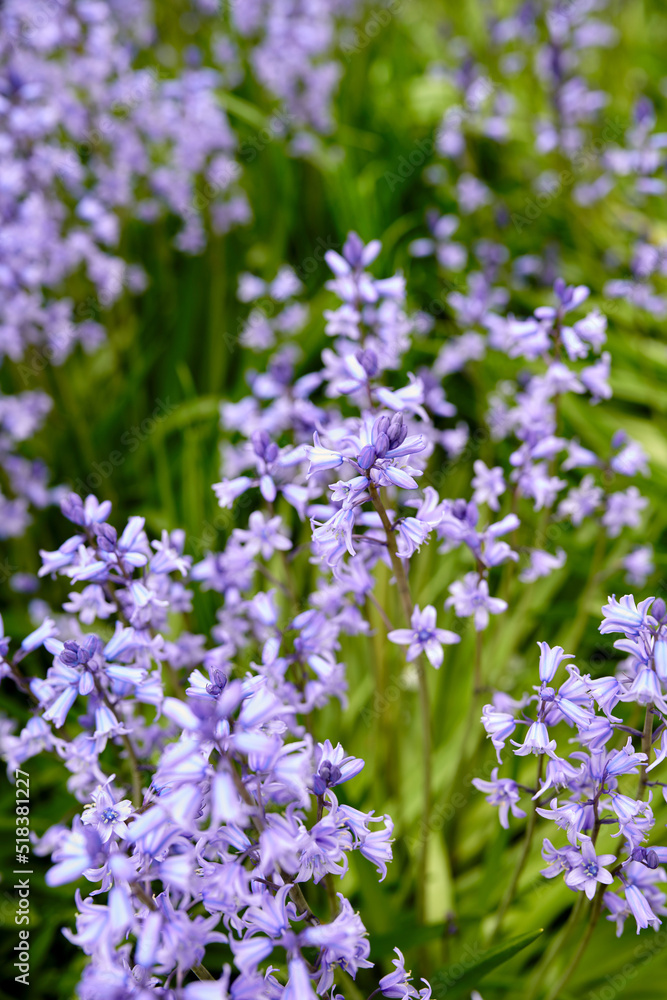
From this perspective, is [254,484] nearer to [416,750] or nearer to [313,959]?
[313,959]

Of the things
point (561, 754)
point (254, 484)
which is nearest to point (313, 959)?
point (254, 484)

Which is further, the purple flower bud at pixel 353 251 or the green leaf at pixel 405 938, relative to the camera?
the purple flower bud at pixel 353 251

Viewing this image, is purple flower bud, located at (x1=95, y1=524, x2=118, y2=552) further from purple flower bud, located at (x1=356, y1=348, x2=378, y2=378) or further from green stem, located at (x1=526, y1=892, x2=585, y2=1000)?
green stem, located at (x1=526, y1=892, x2=585, y2=1000)

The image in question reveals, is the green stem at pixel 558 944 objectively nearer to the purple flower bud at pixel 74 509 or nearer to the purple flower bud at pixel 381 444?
the purple flower bud at pixel 381 444

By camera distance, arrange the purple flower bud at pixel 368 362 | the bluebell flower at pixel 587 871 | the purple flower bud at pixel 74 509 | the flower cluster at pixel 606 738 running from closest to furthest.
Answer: the flower cluster at pixel 606 738 < the bluebell flower at pixel 587 871 < the purple flower bud at pixel 74 509 < the purple flower bud at pixel 368 362

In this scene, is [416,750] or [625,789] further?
[416,750]

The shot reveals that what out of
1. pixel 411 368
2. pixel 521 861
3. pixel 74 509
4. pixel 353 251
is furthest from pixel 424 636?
pixel 411 368

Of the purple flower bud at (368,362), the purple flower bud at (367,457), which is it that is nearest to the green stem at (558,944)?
the purple flower bud at (367,457)
